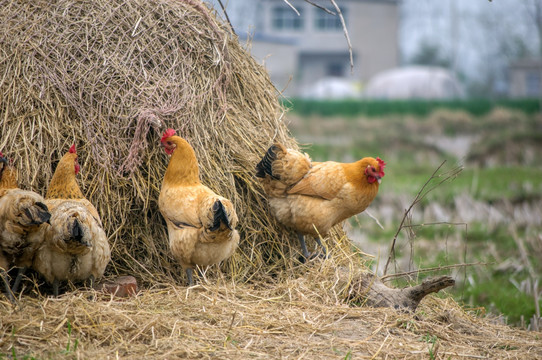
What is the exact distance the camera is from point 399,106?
85.9ft

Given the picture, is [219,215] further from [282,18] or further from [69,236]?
[282,18]

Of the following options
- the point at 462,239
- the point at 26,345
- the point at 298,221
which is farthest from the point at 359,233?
the point at 26,345

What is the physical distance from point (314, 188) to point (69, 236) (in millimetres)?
2060

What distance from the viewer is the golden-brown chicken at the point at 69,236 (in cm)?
388

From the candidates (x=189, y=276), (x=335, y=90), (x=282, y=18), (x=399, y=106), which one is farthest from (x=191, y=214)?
(x=282, y=18)

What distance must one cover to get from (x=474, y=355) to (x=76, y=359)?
7.56 feet

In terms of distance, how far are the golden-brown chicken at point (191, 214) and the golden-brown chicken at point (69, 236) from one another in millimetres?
524

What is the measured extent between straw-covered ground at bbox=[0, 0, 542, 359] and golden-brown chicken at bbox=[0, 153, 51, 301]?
0.93 feet

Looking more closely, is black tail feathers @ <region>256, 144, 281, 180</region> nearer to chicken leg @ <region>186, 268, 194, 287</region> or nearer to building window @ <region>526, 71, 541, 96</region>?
chicken leg @ <region>186, 268, 194, 287</region>

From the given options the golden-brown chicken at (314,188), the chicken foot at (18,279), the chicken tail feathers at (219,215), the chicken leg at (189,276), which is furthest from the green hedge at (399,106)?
the chicken foot at (18,279)

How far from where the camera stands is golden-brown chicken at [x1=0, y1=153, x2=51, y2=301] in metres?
3.74

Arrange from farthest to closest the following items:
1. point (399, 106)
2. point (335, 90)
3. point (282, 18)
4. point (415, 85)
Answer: point (282, 18) → point (335, 90) → point (415, 85) → point (399, 106)

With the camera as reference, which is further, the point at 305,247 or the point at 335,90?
the point at 335,90

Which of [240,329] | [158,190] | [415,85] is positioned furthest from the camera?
[415,85]
